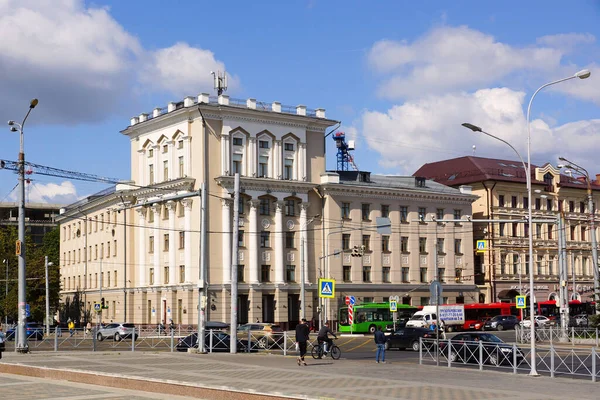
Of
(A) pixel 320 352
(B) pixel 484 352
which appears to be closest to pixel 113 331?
(A) pixel 320 352

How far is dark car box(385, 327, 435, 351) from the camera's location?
154 ft

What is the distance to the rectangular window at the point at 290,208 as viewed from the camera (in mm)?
77806

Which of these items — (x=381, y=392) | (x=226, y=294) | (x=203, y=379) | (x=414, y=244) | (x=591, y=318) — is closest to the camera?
(x=381, y=392)

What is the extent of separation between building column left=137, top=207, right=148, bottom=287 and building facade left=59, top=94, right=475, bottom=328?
0.09 m

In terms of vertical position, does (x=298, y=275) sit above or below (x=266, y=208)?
below

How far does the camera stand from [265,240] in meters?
76.1

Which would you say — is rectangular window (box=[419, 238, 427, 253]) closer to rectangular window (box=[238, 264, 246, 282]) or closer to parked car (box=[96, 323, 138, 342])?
rectangular window (box=[238, 264, 246, 282])

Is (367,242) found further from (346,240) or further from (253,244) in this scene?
(253,244)

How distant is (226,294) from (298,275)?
792cm

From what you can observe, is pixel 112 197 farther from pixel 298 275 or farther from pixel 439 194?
pixel 439 194

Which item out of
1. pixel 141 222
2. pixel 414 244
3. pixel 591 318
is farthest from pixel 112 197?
pixel 591 318

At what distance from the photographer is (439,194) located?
8569cm

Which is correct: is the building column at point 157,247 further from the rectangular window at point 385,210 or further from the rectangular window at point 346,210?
the rectangular window at point 385,210

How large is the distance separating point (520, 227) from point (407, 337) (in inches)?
1925
